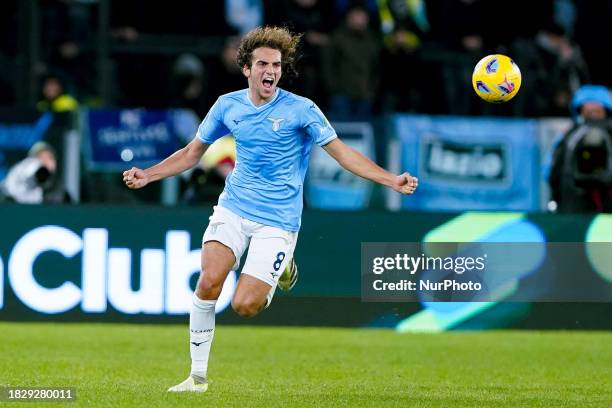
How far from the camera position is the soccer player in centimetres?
1045

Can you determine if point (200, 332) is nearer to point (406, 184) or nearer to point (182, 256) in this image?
point (406, 184)

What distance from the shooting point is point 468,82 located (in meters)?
22.0

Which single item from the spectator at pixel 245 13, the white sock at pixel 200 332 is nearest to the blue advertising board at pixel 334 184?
the spectator at pixel 245 13

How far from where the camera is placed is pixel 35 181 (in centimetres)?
1856

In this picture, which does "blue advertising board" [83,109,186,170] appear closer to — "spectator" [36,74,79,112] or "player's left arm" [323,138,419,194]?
"spectator" [36,74,79,112]

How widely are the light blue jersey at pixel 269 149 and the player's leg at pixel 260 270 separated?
0.09 metres

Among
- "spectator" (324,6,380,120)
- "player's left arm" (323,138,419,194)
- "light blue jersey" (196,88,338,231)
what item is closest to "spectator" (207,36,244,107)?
"spectator" (324,6,380,120)

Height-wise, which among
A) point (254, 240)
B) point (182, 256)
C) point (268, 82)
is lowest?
point (182, 256)

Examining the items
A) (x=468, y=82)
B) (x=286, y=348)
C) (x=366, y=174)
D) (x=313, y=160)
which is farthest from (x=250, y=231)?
(x=468, y=82)

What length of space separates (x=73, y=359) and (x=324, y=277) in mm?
3582

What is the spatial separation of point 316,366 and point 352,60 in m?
8.84

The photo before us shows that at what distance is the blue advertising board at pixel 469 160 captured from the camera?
2014 centimetres

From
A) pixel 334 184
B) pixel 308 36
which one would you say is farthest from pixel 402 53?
pixel 334 184

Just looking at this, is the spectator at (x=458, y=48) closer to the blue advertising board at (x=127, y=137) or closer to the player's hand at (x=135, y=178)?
the blue advertising board at (x=127, y=137)
